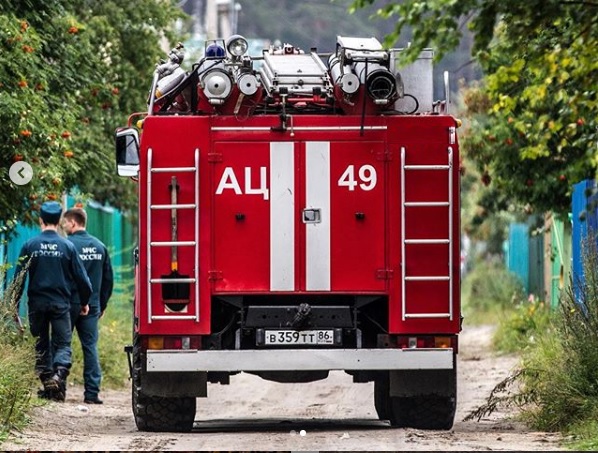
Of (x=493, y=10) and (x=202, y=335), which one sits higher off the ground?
(x=493, y=10)

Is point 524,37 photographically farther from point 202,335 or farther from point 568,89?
point 202,335

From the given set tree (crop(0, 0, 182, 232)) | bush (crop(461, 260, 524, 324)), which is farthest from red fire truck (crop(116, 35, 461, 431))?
bush (crop(461, 260, 524, 324))

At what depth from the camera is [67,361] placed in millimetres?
15664

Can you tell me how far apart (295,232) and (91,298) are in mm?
4619

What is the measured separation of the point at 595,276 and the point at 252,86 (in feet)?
10.7

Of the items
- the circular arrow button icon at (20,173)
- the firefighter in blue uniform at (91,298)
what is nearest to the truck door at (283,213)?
the circular arrow button icon at (20,173)

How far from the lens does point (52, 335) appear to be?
1563cm

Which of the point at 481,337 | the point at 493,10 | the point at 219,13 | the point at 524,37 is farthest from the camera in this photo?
the point at 219,13

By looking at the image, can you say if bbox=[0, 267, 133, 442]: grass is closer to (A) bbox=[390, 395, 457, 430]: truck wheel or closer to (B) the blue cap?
(B) the blue cap

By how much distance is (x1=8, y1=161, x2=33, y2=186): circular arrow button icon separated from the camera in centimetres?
1498

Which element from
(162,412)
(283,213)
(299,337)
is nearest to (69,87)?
(162,412)

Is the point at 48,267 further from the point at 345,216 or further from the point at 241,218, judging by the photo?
the point at 345,216

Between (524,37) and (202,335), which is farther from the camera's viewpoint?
(202,335)

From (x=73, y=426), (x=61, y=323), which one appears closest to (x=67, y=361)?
(x=61, y=323)
